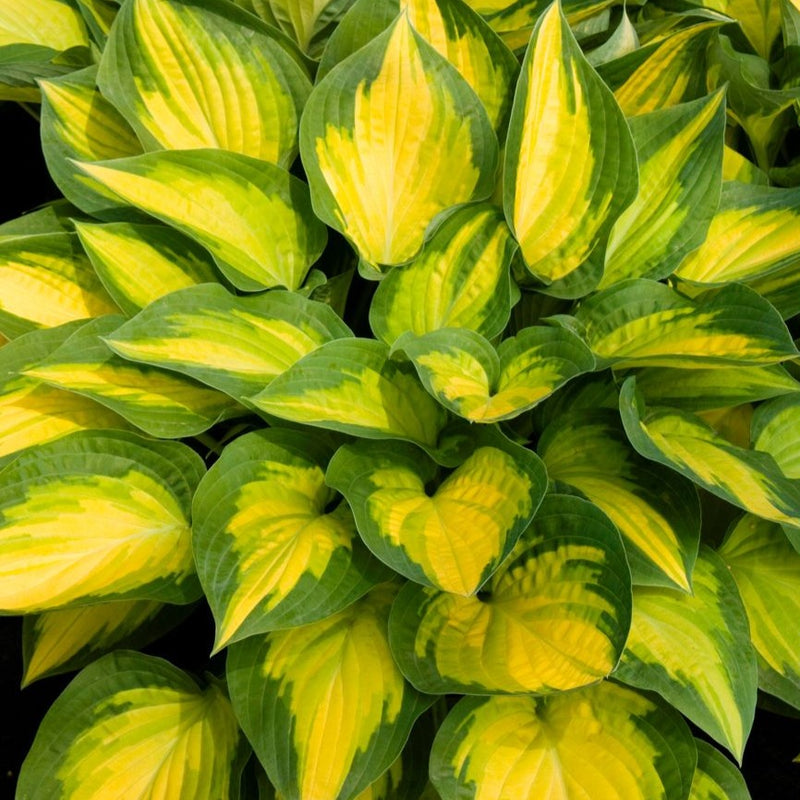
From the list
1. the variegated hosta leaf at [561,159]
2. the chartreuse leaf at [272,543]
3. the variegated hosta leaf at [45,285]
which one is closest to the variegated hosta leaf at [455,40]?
the variegated hosta leaf at [561,159]

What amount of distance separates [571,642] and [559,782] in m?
0.16

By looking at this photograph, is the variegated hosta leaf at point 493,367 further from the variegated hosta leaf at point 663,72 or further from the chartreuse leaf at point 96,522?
the variegated hosta leaf at point 663,72

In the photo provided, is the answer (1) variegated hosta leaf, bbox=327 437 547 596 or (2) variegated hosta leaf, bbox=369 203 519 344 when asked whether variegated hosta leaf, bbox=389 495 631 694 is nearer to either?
(1) variegated hosta leaf, bbox=327 437 547 596

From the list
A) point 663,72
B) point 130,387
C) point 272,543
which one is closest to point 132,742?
point 272,543

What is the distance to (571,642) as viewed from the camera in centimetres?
87

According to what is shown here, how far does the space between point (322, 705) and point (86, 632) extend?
351 mm

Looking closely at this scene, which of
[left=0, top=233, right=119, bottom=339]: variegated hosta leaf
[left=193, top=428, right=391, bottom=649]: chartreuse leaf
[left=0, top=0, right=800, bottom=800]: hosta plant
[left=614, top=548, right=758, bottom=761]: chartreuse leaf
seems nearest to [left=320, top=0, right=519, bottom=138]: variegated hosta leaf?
[left=0, top=0, right=800, bottom=800]: hosta plant

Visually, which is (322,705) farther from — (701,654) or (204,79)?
(204,79)

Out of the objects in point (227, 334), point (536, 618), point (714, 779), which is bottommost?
point (714, 779)

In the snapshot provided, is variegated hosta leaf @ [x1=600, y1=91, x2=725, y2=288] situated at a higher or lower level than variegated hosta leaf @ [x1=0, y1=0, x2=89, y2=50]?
lower

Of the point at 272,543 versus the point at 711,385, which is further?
the point at 711,385

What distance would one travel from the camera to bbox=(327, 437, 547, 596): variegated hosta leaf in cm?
85

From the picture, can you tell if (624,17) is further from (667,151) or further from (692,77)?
(667,151)

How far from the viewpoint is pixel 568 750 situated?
936 mm
